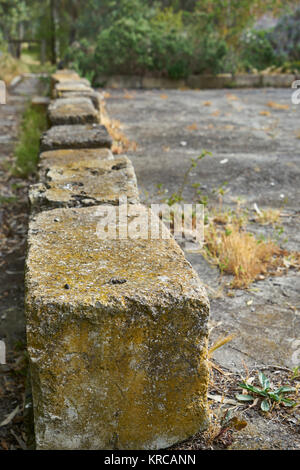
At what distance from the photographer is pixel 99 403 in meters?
1.48

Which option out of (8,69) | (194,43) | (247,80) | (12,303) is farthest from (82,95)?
(8,69)

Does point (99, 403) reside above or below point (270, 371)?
above

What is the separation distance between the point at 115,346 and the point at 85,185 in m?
1.26

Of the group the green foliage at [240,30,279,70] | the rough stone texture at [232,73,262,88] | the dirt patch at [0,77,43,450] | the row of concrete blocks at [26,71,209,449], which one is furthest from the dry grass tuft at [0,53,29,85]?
the row of concrete blocks at [26,71,209,449]

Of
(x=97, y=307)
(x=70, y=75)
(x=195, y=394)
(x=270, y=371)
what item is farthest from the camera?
(x=70, y=75)

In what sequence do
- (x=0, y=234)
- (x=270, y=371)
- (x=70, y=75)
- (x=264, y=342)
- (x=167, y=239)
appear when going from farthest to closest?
1. (x=70, y=75)
2. (x=0, y=234)
3. (x=264, y=342)
4. (x=270, y=371)
5. (x=167, y=239)

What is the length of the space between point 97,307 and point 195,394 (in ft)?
1.41

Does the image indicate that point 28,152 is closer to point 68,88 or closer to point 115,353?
point 68,88

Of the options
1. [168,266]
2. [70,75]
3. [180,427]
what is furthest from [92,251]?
[70,75]

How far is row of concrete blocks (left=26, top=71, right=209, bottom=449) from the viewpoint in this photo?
1.41 meters

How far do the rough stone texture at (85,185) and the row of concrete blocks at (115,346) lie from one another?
64 cm

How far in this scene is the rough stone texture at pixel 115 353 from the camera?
1.41 metres

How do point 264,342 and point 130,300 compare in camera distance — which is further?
point 264,342

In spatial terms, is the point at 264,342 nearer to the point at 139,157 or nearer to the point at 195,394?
the point at 195,394
